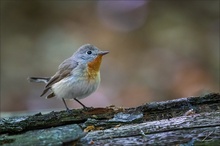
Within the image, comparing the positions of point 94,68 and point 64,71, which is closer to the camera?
point 94,68

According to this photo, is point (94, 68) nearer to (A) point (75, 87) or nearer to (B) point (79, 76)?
(B) point (79, 76)

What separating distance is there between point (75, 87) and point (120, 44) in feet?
17.8

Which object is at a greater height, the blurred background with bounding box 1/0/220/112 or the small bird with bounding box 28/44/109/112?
A: the blurred background with bounding box 1/0/220/112

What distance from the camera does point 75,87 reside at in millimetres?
4574

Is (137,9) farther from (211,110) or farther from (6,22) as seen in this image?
(211,110)

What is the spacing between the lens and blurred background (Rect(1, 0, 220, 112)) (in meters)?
8.41

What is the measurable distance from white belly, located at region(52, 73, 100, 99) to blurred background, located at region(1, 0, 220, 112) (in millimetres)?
3186

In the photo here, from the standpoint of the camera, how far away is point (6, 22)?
387 inches

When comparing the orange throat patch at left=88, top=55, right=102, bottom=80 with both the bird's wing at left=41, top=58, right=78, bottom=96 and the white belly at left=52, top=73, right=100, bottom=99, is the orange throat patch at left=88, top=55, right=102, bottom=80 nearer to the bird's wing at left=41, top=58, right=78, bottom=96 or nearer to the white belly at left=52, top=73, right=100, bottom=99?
the white belly at left=52, top=73, right=100, bottom=99

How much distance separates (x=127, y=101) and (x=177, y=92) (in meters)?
0.99

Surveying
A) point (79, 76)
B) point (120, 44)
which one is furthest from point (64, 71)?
point (120, 44)

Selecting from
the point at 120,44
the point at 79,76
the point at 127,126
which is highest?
the point at 120,44

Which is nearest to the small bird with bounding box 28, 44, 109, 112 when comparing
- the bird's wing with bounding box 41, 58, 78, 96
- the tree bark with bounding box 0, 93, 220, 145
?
the bird's wing with bounding box 41, 58, 78, 96

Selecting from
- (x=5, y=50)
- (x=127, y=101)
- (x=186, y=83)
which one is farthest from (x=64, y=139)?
(x=5, y=50)
